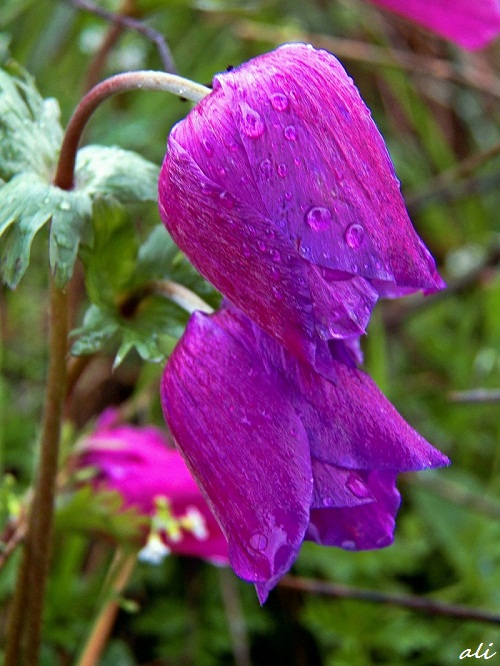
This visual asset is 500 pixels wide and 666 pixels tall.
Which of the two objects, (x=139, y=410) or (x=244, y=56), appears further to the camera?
(x=244, y=56)

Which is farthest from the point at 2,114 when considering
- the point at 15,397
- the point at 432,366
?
the point at 432,366

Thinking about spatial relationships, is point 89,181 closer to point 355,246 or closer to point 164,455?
point 355,246

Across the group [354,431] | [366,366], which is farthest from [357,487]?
[366,366]

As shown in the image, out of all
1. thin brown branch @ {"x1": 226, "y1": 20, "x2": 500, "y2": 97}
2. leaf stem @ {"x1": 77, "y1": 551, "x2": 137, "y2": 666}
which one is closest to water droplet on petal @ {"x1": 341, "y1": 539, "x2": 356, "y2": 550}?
leaf stem @ {"x1": 77, "y1": 551, "x2": 137, "y2": 666}

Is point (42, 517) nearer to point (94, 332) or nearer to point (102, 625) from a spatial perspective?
point (94, 332)

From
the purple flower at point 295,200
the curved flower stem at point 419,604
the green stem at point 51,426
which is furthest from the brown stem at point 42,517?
the curved flower stem at point 419,604

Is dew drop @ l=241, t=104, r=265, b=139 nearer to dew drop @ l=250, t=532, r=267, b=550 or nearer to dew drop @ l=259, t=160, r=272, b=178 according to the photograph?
dew drop @ l=259, t=160, r=272, b=178
